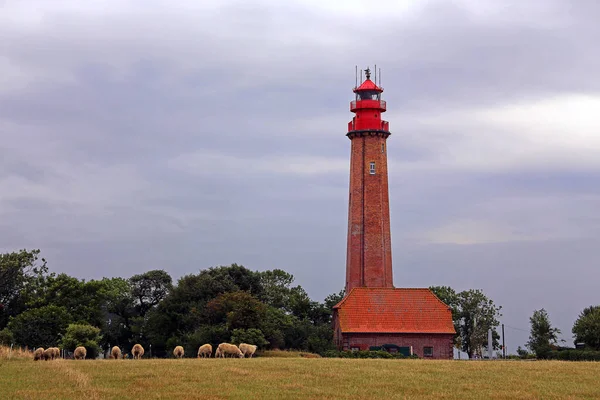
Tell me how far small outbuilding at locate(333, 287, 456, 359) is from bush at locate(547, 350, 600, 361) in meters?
10.0

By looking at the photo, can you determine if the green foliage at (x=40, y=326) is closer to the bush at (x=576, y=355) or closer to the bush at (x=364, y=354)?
the bush at (x=364, y=354)

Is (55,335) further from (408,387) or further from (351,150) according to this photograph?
(408,387)

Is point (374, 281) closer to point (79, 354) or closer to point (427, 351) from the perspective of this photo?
point (427, 351)

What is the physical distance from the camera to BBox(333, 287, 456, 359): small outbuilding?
225ft

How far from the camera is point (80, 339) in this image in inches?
2480

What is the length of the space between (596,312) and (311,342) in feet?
72.7

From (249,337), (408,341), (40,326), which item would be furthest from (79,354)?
(408,341)

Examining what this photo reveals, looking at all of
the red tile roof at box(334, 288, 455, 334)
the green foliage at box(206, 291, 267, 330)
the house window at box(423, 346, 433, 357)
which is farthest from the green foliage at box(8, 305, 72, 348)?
the house window at box(423, 346, 433, 357)

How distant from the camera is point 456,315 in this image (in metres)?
82.6

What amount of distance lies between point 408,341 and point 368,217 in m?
12.2

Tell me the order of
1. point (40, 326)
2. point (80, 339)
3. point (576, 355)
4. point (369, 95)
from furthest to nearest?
point (369, 95), point (40, 326), point (80, 339), point (576, 355)

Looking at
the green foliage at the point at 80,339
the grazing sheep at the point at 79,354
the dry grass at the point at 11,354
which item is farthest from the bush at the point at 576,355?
the dry grass at the point at 11,354

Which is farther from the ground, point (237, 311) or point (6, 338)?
point (237, 311)

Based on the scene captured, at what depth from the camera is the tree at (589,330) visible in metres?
64.5
